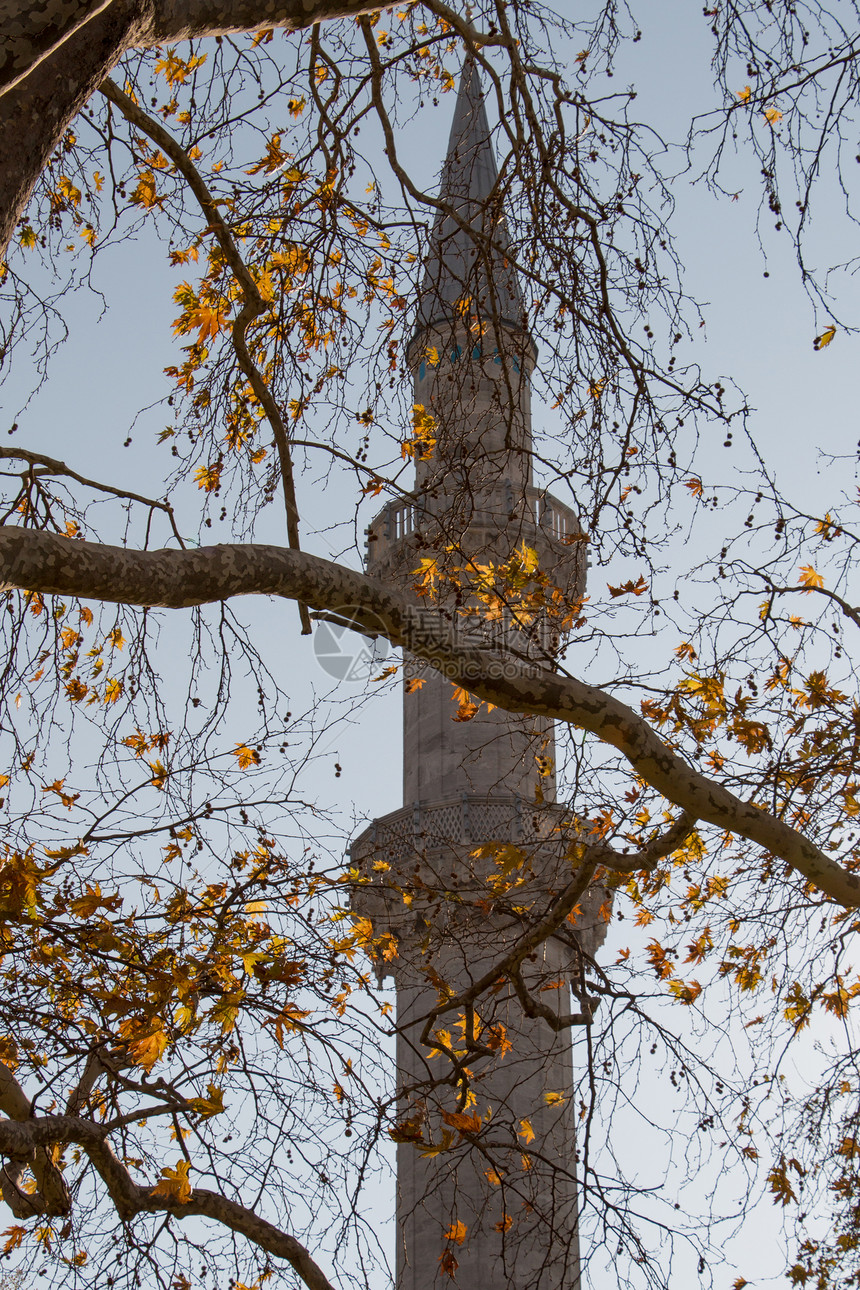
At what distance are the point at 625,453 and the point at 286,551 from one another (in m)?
2.43

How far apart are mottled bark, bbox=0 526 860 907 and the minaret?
0.21 metres

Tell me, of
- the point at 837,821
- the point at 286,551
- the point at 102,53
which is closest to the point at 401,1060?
the point at 837,821

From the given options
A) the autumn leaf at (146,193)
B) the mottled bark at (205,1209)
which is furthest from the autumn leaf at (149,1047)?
the autumn leaf at (146,193)

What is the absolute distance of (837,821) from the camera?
6023mm

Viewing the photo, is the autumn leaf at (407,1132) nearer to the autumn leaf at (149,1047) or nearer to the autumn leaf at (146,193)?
the autumn leaf at (149,1047)

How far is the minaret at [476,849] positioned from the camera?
5105mm

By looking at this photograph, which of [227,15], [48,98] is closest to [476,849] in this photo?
[227,15]

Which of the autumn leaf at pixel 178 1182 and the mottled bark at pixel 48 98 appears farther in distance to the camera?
the autumn leaf at pixel 178 1182

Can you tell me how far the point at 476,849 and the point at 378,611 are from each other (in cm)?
204

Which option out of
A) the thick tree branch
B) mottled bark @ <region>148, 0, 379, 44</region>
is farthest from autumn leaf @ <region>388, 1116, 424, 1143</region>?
mottled bark @ <region>148, 0, 379, 44</region>

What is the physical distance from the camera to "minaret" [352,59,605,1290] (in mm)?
5105

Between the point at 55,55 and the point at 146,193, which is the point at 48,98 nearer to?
the point at 55,55

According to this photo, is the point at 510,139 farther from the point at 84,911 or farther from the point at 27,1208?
the point at 27,1208

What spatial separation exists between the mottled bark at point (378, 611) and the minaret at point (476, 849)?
0.68 feet
